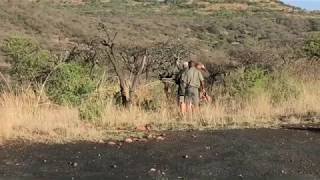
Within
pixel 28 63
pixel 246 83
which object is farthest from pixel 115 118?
pixel 246 83

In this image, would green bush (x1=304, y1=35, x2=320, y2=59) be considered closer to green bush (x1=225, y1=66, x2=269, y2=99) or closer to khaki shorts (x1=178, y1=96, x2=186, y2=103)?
green bush (x1=225, y1=66, x2=269, y2=99)

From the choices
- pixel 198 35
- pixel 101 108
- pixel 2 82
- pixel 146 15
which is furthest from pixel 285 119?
pixel 146 15

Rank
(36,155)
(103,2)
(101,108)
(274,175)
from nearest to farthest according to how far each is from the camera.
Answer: (274,175) → (36,155) → (101,108) → (103,2)

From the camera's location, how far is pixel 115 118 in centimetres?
1508

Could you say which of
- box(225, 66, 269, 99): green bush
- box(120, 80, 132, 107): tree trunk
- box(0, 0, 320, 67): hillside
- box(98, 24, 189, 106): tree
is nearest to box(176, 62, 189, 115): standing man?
box(120, 80, 132, 107): tree trunk

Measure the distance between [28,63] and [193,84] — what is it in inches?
171

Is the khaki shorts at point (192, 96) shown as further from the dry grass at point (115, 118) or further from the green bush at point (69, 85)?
the green bush at point (69, 85)

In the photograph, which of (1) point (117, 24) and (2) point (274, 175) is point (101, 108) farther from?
(1) point (117, 24)

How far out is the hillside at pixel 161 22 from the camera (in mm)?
46562

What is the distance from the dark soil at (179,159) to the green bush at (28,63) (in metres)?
5.21

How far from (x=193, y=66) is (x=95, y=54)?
2.68 metres

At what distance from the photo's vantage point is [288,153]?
37.7ft

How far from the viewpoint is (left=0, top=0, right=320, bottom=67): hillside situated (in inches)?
1833

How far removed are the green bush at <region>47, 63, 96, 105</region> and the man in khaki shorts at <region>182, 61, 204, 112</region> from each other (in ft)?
7.59
